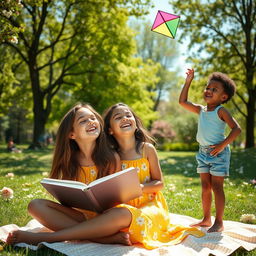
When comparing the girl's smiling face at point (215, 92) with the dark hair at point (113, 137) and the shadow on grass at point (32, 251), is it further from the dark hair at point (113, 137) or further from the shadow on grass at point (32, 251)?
the shadow on grass at point (32, 251)

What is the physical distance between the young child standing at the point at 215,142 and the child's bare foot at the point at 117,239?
39.6 inches

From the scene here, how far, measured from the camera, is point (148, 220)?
281 centimetres

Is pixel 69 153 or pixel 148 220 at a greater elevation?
pixel 69 153

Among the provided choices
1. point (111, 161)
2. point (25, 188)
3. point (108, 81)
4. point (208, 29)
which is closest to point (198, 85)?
point (208, 29)

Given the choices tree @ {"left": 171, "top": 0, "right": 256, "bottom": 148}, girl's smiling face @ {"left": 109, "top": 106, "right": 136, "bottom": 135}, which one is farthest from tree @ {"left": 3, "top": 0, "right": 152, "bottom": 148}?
girl's smiling face @ {"left": 109, "top": 106, "right": 136, "bottom": 135}

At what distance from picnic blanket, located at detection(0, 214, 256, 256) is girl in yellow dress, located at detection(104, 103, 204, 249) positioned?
0.10 metres

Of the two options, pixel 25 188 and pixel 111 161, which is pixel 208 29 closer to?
pixel 25 188

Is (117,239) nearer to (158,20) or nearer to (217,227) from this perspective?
(217,227)

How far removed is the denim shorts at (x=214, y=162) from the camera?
11.0 feet

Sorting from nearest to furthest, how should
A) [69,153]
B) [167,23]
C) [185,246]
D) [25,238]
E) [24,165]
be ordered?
[25,238] < [185,246] < [69,153] < [167,23] < [24,165]

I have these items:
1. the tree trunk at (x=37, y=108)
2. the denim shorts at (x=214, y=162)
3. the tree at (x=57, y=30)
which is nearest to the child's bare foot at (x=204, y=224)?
the denim shorts at (x=214, y=162)

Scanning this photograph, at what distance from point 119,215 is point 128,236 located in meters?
0.23

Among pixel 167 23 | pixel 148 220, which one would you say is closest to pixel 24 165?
pixel 167 23

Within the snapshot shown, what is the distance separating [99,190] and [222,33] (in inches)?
658
